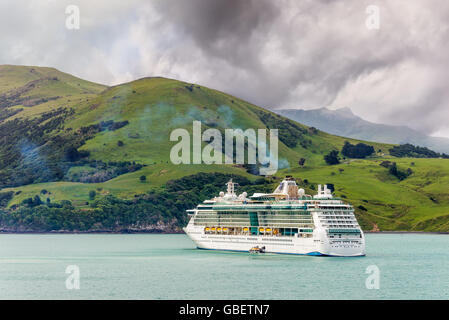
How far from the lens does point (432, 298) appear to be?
71.4 m

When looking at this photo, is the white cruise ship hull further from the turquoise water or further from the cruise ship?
the turquoise water

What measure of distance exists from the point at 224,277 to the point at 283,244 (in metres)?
33.0

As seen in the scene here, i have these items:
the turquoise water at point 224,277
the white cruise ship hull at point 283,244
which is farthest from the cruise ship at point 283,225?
the turquoise water at point 224,277

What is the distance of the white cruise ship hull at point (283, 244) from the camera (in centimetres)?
10962

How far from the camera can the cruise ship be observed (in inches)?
4370

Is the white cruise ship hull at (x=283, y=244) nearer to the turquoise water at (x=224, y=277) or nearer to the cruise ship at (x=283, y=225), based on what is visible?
the cruise ship at (x=283, y=225)

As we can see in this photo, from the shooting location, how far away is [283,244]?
118 metres

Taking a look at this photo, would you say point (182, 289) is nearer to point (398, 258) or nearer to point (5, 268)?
point (5, 268)

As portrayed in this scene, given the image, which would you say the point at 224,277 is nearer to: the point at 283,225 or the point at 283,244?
the point at 283,244

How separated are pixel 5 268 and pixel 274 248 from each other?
46931mm

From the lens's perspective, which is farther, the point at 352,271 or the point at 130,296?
the point at 352,271

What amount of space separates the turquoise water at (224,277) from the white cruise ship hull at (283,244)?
7.15ft
